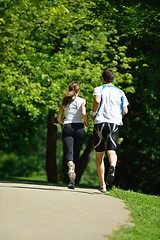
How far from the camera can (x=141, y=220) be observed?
28.7 feet

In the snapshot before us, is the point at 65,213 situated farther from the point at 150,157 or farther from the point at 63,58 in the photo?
the point at 150,157

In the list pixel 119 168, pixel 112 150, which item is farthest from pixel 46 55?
pixel 112 150

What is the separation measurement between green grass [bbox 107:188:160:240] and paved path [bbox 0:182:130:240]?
13cm

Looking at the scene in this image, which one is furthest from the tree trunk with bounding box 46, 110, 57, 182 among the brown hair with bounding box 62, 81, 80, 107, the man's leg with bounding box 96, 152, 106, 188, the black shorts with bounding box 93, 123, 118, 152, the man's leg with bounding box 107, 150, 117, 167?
the man's leg with bounding box 107, 150, 117, 167

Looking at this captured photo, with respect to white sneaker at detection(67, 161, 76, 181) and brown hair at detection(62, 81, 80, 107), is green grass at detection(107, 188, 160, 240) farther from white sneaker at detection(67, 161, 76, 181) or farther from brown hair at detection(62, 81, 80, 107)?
brown hair at detection(62, 81, 80, 107)

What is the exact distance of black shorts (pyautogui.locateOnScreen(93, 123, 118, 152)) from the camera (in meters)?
11.4

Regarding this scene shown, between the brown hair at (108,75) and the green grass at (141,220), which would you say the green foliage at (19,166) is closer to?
the brown hair at (108,75)

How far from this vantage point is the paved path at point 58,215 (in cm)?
755

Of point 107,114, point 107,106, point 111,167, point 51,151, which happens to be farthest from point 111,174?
point 51,151

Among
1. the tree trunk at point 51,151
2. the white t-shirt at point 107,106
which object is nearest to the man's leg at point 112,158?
the white t-shirt at point 107,106

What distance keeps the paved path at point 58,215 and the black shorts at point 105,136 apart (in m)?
0.97

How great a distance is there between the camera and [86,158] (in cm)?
3086

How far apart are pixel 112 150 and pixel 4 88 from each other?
12728mm

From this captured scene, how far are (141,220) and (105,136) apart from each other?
115 inches
